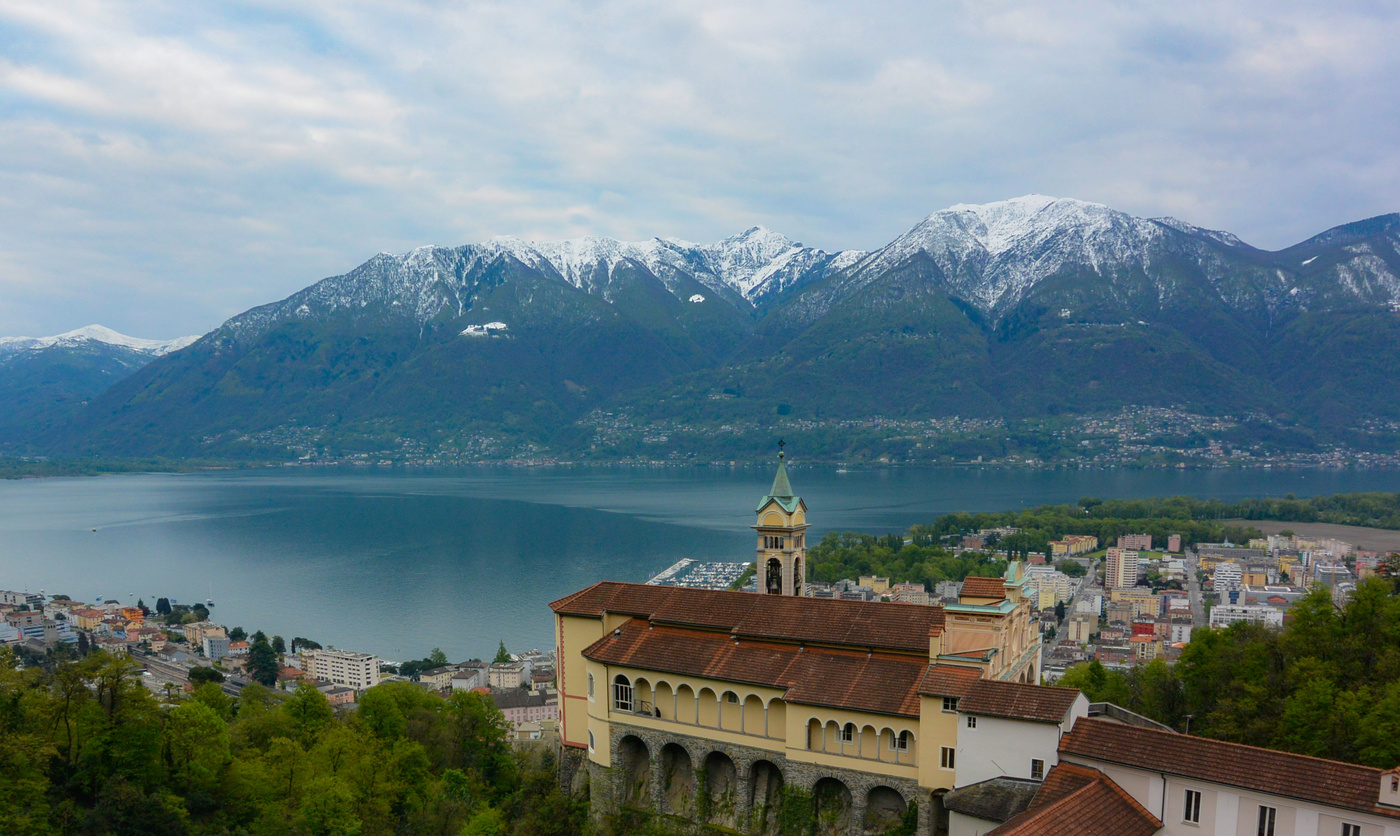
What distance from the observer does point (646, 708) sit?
22.7 meters

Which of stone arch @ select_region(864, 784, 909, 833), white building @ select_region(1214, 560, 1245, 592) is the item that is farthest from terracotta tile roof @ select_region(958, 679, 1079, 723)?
white building @ select_region(1214, 560, 1245, 592)

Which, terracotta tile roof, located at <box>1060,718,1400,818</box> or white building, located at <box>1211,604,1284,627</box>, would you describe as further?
white building, located at <box>1211,604,1284,627</box>

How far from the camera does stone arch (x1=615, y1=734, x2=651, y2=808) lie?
23.0 metres

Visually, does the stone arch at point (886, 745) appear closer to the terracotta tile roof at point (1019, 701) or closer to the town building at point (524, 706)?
the terracotta tile roof at point (1019, 701)

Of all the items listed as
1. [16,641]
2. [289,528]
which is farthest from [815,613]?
[289,528]

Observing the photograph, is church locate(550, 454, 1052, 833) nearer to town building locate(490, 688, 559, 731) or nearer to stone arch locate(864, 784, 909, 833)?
stone arch locate(864, 784, 909, 833)

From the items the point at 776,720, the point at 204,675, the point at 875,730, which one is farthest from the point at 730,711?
the point at 204,675

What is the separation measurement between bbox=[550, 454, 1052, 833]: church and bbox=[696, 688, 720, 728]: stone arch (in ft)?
0.10

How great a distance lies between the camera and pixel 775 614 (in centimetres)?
2173

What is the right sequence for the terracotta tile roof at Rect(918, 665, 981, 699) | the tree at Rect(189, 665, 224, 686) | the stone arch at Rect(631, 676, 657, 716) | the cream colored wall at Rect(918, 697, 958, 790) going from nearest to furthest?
the terracotta tile roof at Rect(918, 665, 981, 699) < the cream colored wall at Rect(918, 697, 958, 790) < the stone arch at Rect(631, 676, 657, 716) < the tree at Rect(189, 665, 224, 686)

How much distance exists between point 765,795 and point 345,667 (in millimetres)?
46857

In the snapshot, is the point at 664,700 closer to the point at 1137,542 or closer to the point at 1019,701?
the point at 1019,701

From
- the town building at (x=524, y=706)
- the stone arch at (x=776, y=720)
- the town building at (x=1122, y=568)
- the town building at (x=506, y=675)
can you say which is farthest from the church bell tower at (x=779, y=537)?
the town building at (x=1122, y=568)

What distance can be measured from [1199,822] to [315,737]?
81.4 feet
